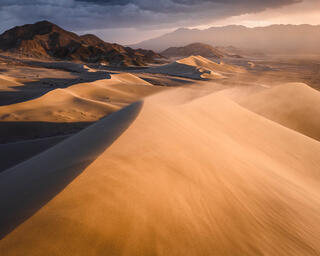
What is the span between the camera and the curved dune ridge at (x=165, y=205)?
164 cm

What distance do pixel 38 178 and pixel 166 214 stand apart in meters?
1.62

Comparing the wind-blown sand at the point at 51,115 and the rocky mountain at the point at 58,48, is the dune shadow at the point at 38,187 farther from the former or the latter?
the rocky mountain at the point at 58,48

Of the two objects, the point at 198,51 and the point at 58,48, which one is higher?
the point at 198,51

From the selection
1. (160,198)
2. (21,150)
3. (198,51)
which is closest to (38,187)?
(160,198)

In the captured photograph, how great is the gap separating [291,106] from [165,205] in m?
10.3

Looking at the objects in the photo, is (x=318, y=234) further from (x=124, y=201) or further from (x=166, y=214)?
(x=124, y=201)

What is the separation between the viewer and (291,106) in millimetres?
10453

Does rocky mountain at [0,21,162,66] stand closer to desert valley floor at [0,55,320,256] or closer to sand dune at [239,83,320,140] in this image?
sand dune at [239,83,320,140]

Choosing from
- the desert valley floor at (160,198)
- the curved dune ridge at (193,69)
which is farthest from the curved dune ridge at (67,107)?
the curved dune ridge at (193,69)

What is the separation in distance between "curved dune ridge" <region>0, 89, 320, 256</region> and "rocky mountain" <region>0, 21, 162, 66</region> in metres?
43.4

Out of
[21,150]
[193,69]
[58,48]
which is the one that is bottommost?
[21,150]

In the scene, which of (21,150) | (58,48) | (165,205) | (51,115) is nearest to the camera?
(165,205)

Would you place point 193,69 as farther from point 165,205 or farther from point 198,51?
point 198,51

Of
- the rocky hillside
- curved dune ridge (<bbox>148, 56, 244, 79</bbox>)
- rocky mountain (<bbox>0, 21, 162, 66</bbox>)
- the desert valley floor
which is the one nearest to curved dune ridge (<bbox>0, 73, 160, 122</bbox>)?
the desert valley floor
